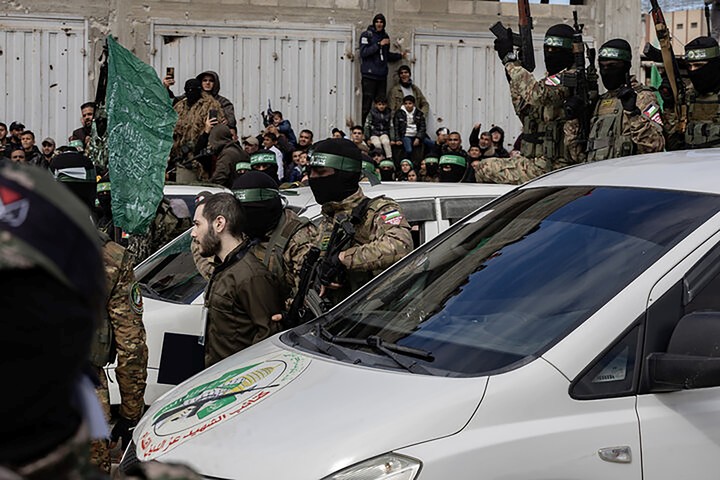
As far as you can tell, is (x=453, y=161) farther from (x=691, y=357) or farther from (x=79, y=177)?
(x=691, y=357)

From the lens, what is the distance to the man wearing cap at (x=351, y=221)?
559 centimetres

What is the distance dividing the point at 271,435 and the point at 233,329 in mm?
2454

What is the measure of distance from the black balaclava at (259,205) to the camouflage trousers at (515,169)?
2.50 metres

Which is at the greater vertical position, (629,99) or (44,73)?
(44,73)

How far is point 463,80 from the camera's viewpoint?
63.1ft

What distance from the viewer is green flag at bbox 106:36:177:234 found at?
27.4 feet

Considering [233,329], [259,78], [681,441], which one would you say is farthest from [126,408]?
[259,78]

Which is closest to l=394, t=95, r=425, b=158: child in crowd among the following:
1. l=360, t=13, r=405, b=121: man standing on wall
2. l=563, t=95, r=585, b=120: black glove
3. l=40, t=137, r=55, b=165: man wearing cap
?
l=360, t=13, r=405, b=121: man standing on wall

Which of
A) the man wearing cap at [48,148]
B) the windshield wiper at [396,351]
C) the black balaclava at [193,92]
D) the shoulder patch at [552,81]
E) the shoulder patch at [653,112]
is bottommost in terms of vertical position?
the windshield wiper at [396,351]

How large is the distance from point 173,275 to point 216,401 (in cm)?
386

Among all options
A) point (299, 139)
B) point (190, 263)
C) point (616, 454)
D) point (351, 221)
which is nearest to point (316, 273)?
point (351, 221)

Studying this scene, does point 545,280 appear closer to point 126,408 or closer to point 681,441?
point 681,441

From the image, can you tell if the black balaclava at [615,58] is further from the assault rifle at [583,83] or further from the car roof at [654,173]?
the car roof at [654,173]

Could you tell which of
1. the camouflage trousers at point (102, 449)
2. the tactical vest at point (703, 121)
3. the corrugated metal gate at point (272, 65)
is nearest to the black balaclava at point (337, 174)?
the camouflage trousers at point (102, 449)
